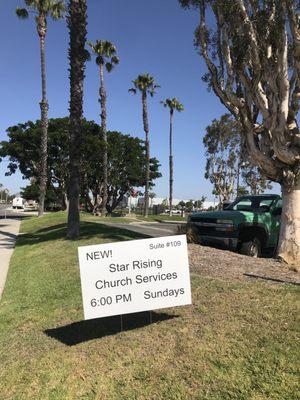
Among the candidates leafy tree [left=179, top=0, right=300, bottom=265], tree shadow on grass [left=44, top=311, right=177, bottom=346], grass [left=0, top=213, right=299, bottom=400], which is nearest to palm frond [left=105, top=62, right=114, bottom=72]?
leafy tree [left=179, top=0, right=300, bottom=265]

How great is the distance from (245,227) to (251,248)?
1.71 ft

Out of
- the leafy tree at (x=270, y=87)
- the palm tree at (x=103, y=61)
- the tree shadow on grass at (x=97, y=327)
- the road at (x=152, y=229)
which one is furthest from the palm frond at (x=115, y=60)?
the tree shadow on grass at (x=97, y=327)

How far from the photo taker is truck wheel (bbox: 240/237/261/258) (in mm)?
11711

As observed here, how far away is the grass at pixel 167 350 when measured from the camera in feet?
14.5

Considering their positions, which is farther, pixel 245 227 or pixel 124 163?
pixel 124 163

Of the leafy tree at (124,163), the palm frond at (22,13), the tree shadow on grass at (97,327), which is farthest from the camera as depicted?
the leafy tree at (124,163)

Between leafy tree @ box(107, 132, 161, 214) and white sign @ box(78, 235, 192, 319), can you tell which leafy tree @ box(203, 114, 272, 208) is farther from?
white sign @ box(78, 235, 192, 319)

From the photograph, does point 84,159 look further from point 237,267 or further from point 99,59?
point 237,267

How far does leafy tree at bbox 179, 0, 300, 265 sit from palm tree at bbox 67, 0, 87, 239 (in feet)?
20.0

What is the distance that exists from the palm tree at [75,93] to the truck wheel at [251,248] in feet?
20.8

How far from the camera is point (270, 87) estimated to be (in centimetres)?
1086

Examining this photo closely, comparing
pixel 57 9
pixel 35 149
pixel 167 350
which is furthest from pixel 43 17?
pixel 167 350

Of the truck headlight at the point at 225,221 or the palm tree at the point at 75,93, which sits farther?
the palm tree at the point at 75,93

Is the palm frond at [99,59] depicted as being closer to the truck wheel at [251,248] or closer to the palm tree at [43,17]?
the palm tree at [43,17]
